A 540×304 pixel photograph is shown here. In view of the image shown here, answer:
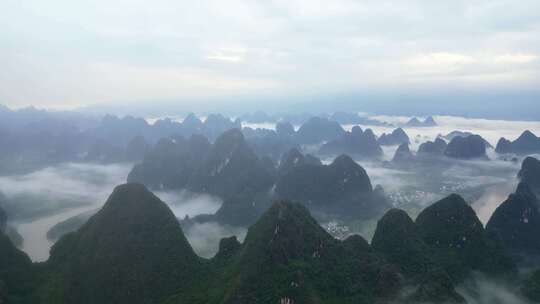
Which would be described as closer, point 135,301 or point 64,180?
point 135,301

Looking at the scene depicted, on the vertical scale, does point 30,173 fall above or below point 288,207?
below

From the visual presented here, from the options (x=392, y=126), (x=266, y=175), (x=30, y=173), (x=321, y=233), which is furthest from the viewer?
(x=392, y=126)

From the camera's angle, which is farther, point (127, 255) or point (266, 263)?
point (127, 255)

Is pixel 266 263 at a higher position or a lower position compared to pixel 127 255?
higher

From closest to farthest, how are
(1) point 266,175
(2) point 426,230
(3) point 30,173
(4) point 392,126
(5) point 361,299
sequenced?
(5) point 361,299 < (2) point 426,230 < (1) point 266,175 < (3) point 30,173 < (4) point 392,126

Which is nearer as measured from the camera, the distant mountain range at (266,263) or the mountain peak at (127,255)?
the distant mountain range at (266,263)

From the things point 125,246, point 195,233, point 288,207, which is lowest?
point 195,233

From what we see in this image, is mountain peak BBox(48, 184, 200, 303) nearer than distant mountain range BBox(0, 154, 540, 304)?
No

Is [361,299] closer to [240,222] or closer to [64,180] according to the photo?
[240,222]

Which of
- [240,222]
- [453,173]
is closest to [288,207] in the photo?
[240,222]

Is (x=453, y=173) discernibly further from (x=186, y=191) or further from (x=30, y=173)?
(x=30, y=173)

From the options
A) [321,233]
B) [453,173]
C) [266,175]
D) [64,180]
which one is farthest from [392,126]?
[321,233]
